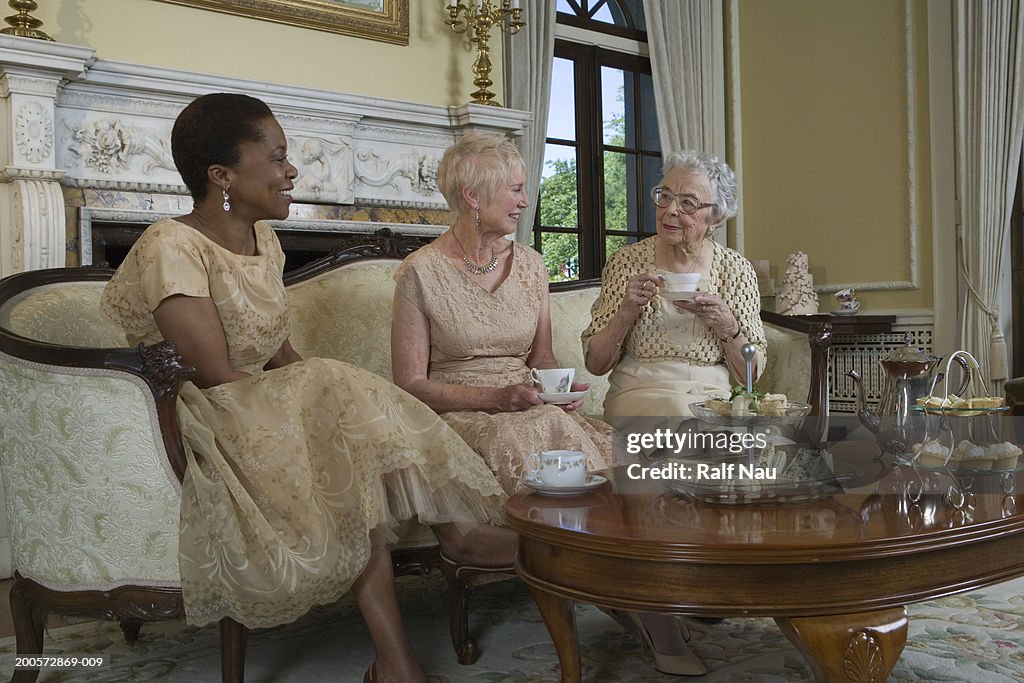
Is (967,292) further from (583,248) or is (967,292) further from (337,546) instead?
(337,546)

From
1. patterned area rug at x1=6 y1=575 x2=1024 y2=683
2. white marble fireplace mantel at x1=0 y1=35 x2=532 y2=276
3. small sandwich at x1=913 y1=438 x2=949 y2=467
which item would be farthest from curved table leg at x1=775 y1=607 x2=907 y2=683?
white marble fireplace mantel at x1=0 y1=35 x2=532 y2=276

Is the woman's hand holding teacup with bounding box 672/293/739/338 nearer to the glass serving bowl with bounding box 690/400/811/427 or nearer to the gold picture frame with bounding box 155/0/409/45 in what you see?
the glass serving bowl with bounding box 690/400/811/427

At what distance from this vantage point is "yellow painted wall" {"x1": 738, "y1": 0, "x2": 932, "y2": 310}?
5.59 metres

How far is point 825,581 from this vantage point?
4.82ft

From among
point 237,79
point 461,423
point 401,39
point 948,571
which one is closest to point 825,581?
point 948,571

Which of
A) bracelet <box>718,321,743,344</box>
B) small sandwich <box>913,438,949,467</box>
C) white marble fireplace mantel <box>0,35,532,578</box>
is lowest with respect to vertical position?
small sandwich <box>913,438,949,467</box>

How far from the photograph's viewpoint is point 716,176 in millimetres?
2998

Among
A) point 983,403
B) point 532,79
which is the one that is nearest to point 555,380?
point 983,403

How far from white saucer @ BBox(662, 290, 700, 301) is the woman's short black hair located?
113cm

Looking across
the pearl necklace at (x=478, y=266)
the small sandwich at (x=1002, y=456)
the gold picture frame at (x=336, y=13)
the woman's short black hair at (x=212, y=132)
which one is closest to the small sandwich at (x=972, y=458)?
the small sandwich at (x=1002, y=456)

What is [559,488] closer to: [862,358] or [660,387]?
[660,387]

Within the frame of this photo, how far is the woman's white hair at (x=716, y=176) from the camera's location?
2.98m

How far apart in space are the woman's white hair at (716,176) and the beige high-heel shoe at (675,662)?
133 centimetres

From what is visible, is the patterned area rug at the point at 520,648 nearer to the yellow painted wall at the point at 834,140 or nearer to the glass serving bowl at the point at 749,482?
the glass serving bowl at the point at 749,482
